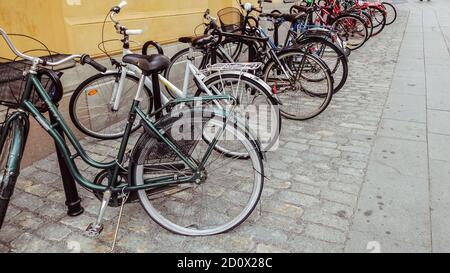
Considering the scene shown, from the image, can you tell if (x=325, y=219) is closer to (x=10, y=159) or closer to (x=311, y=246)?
(x=311, y=246)

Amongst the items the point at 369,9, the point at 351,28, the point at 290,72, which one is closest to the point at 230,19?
the point at 290,72

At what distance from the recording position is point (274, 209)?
307 cm

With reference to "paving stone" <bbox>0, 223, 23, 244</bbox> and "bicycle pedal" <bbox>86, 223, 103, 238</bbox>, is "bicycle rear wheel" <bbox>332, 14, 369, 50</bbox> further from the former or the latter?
"paving stone" <bbox>0, 223, 23, 244</bbox>

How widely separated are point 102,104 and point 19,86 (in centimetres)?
187

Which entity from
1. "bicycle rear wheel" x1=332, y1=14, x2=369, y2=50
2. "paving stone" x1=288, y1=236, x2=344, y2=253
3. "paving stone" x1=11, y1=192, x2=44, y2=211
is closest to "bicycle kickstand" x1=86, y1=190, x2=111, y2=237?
"paving stone" x1=11, y1=192, x2=44, y2=211

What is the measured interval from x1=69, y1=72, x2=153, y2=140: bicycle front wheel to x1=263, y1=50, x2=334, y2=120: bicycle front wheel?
1.63 meters

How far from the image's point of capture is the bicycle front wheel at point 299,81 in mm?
4691

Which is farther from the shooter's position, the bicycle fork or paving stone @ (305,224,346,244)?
paving stone @ (305,224,346,244)

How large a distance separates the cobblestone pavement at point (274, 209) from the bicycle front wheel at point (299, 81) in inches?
14.4

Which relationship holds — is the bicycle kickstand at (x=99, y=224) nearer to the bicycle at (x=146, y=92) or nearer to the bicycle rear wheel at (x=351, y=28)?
the bicycle at (x=146, y=92)

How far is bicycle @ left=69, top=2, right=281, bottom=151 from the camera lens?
3814mm

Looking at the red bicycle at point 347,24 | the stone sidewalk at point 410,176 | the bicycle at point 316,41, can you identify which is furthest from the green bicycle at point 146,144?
the red bicycle at point 347,24

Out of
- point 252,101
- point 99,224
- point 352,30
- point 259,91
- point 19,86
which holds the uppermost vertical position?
point 19,86

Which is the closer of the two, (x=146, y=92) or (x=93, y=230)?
(x=93, y=230)
